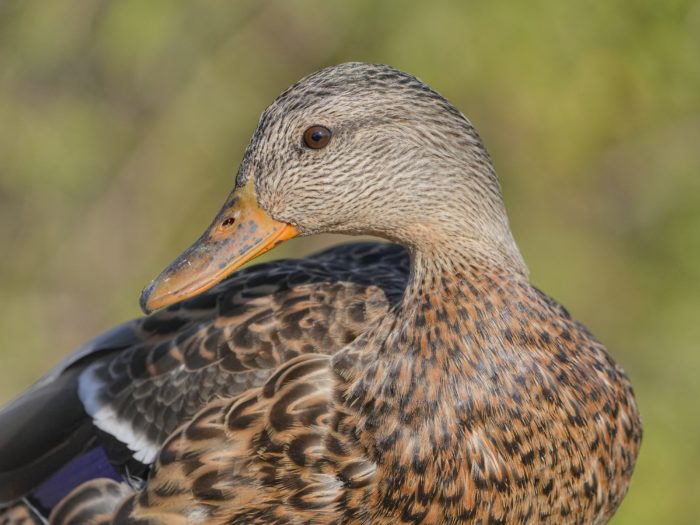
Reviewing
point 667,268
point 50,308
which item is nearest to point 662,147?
point 667,268

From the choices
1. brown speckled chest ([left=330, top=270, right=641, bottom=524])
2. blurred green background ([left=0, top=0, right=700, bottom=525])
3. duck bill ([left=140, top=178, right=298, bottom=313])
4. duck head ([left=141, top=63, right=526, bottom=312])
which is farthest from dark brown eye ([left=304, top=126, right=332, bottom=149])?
blurred green background ([left=0, top=0, right=700, bottom=525])

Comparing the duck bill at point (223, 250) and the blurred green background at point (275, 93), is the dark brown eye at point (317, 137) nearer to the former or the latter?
the duck bill at point (223, 250)

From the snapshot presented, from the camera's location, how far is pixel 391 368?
2773 mm

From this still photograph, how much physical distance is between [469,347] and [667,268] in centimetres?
307

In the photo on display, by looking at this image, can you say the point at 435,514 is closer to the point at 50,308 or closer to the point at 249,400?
the point at 249,400

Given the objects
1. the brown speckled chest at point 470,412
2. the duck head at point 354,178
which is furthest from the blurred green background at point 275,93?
the duck head at point 354,178

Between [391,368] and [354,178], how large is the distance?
0.47 m

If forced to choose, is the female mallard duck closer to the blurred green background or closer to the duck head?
the duck head

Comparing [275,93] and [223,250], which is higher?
[275,93]

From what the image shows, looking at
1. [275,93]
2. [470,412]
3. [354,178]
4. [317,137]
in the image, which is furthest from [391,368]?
[275,93]

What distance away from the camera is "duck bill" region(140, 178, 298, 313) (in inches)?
107

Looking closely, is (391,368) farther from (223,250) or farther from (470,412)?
(223,250)

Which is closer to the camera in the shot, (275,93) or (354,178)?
(354,178)

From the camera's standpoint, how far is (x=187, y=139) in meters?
5.61
